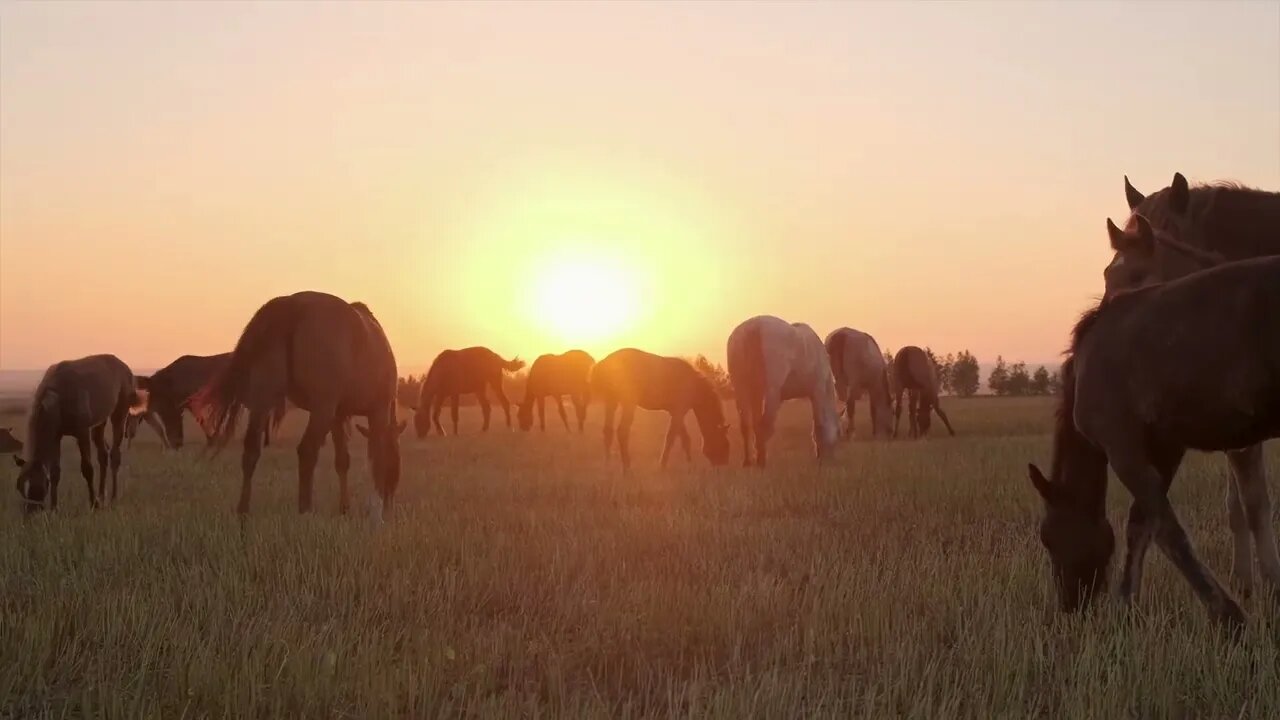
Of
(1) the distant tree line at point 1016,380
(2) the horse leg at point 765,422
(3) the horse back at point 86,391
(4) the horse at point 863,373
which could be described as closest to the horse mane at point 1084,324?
(2) the horse leg at point 765,422

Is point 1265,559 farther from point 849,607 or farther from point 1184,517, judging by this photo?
point 1184,517

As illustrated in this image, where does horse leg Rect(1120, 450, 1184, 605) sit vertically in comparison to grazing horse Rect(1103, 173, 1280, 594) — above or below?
below

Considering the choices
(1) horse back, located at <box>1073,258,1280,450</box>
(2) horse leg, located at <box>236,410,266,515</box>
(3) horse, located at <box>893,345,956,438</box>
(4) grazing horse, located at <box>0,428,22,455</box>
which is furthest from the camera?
(3) horse, located at <box>893,345,956,438</box>

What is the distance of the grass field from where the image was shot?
3420 mm

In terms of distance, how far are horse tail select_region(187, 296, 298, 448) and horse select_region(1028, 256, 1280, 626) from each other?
7.14 metres

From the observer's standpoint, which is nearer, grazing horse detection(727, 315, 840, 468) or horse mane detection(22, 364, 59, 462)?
horse mane detection(22, 364, 59, 462)

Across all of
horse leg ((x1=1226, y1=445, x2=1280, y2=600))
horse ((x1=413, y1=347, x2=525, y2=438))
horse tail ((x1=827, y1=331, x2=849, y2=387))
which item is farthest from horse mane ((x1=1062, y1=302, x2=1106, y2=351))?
horse ((x1=413, y1=347, x2=525, y2=438))

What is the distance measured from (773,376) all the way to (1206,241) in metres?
9.48

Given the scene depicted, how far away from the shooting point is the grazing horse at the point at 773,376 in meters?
14.8

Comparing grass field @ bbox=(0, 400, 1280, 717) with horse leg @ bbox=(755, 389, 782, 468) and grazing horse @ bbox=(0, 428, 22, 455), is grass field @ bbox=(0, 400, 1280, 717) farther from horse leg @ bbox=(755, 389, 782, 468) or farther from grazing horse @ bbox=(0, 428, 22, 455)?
grazing horse @ bbox=(0, 428, 22, 455)

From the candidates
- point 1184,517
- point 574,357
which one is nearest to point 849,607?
point 1184,517

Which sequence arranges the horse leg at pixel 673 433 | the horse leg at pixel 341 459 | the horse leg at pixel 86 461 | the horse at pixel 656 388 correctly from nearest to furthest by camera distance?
the horse leg at pixel 341 459
the horse leg at pixel 86 461
the horse leg at pixel 673 433
the horse at pixel 656 388

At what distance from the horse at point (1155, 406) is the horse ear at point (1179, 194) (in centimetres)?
156

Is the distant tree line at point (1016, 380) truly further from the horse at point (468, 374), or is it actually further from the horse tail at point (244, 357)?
the horse tail at point (244, 357)
